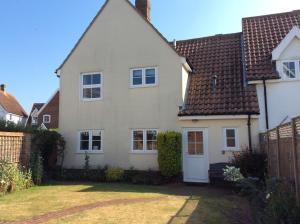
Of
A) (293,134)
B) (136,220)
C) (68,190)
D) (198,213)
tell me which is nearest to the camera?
(293,134)

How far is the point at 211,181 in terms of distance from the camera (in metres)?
15.6

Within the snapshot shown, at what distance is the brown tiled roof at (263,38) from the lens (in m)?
17.3

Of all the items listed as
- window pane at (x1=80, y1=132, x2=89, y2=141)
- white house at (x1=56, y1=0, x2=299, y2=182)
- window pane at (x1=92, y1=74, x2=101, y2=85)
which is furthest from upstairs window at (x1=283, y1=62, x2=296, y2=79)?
window pane at (x1=80, y1=132, x2=89, y2=141)

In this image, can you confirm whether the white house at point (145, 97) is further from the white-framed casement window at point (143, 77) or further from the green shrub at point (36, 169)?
the green shrub at point (36, 169)

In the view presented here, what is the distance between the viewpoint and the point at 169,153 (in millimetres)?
16016

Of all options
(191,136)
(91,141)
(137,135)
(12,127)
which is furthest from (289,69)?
(12,127)

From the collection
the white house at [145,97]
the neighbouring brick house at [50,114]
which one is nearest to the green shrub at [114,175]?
the white house at [145,97]

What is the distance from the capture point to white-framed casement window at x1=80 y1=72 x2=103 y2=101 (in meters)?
19.3

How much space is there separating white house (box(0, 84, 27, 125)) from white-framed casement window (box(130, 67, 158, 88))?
3632cm

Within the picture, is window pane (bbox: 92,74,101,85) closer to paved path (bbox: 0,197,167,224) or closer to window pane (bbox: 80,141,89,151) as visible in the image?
window pane (bbox: 80,141,89,151)

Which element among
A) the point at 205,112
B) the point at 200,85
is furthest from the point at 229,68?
the point at 205,112

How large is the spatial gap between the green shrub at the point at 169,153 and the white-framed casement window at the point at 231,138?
2.44 meters

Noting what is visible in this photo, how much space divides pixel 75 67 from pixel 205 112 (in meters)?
8.70

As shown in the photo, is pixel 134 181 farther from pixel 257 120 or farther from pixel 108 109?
pixel 257 120
